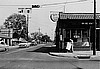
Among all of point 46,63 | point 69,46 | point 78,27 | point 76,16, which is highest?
point 76,16

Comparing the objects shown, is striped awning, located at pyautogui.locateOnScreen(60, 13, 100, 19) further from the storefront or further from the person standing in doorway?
the person standing in doorway

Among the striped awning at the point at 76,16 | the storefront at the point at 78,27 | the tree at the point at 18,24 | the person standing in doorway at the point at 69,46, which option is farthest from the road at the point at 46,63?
the tree at the point at 18,24

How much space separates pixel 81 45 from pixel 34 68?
19574mm

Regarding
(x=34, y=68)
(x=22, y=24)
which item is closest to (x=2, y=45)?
(x=34, y=68)

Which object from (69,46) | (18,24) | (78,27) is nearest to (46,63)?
(69,46)

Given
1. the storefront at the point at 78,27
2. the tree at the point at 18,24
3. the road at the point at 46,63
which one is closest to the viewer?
the road at the point at 46,63

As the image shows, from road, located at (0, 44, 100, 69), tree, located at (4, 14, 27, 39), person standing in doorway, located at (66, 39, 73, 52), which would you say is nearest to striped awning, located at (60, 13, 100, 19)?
person standing in doorway, located at (66, 39, 73, 52)

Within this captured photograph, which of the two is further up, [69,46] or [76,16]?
[76,16]

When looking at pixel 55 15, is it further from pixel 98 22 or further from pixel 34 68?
pixel 34 68

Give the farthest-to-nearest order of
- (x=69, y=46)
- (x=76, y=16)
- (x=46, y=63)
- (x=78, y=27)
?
(x=78, y=27)
(x=76, y=16)
(x=69, y=46)
(x=46, y=63)

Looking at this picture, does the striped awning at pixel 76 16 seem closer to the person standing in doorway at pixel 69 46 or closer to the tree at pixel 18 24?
the person standing in doorway at pixel 69 46

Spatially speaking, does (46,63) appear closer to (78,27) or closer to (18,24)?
(78,27)

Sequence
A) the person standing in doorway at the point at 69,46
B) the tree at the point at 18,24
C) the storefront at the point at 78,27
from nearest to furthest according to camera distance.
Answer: the person standing in doorway at the point at 69,46 < the storefront at the point at 78,27 < the tree at the point at 18,24

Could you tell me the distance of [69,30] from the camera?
1320 inches
